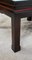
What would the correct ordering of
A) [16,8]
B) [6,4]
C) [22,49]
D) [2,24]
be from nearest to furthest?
[16,8], [6,4], [22,49], [2,24]

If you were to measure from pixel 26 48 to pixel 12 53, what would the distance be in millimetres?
191

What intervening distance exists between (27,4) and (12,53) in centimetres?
54

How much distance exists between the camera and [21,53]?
1271 mm

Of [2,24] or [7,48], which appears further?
[2,24]

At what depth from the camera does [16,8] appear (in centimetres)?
111

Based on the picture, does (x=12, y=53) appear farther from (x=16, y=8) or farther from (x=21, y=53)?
(x=16, y=8)

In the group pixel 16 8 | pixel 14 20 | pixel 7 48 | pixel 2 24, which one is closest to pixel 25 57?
pixel 7 48

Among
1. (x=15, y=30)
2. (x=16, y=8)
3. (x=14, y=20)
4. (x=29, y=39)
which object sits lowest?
(x=29, y=39)

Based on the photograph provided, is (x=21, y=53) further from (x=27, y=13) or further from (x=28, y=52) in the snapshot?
(x=27, y=13)

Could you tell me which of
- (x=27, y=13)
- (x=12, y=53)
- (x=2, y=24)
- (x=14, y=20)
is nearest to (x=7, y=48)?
(x=12, y=53)

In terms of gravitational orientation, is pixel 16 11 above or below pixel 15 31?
above

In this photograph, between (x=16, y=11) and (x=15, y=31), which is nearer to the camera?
(x=16, y=11)

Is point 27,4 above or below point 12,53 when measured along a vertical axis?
above

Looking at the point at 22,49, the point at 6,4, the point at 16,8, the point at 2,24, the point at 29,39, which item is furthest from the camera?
the point at 2,24
